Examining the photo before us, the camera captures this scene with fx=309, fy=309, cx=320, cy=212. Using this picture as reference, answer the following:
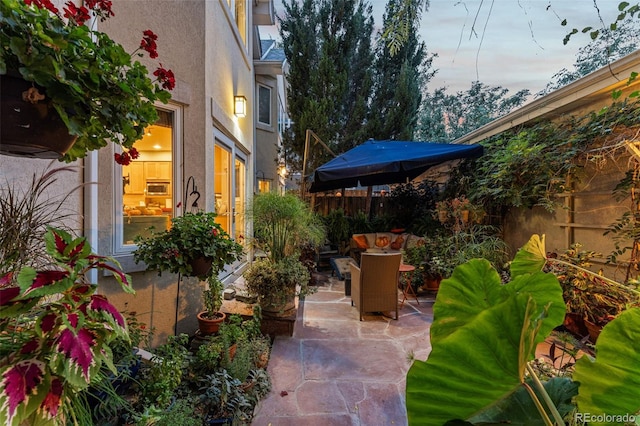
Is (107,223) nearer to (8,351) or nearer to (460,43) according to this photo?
(8,351)

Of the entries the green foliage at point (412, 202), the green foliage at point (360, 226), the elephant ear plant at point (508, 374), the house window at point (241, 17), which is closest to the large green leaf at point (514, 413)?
the elephant ear plant at point (508, 374)

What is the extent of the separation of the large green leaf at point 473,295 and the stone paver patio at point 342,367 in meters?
2.11

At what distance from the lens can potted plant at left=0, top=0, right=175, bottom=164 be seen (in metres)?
0.90

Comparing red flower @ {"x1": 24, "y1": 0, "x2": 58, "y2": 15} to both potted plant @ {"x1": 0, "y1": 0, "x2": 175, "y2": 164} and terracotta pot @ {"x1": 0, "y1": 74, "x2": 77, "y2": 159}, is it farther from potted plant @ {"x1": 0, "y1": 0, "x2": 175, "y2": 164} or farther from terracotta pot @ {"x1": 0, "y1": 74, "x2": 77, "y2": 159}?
terracotta pot @ {"x1": 0, "y1": 74, "x2": 77, "y2": 159}

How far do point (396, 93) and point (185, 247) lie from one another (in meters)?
9.82

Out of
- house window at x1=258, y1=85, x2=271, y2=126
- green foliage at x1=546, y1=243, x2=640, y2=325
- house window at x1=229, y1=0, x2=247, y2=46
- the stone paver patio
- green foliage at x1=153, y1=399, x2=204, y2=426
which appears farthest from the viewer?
house window at x1=258, y1=85, x2=271, y2=126

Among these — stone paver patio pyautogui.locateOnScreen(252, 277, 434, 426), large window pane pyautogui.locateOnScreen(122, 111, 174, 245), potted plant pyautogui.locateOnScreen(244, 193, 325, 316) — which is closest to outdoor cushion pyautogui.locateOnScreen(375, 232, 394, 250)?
stone paver patio pyautogui.locateOnScreen(252, 277, 434, 426)

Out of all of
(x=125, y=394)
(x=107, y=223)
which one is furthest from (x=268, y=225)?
(x=125, y=394)

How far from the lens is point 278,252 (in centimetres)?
439

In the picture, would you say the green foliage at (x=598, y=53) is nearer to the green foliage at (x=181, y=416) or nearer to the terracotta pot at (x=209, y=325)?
the terracotta pot at (x=209, y=325)

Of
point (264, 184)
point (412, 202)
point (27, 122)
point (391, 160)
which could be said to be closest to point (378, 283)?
point (391, 160)

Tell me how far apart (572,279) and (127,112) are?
4.73m

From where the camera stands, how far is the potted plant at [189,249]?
2.75 meters

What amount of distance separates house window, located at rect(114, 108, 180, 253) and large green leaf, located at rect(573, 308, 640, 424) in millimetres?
3587
